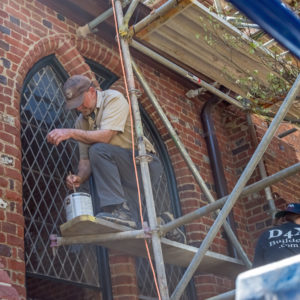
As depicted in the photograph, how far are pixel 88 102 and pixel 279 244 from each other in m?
2.08

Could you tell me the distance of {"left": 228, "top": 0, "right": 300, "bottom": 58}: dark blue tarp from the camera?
5.91 ft

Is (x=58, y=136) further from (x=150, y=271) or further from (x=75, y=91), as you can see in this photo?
(x=150, y=271)

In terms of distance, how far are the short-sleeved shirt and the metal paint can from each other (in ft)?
4.52

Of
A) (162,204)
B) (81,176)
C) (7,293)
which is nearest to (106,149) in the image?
(81,176)

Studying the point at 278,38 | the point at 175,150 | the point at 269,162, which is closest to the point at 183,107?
the point at 175,150

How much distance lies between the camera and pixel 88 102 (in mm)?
5199

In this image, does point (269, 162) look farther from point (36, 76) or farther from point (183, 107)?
point (36, 76)

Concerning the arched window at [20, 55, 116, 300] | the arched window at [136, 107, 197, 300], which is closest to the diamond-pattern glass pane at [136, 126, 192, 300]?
the arched window at [136, 107, 197, 300]

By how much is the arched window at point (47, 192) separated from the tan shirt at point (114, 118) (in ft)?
2.56

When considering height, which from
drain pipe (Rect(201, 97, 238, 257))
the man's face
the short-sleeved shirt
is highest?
drain pipe (Rect(201, 97, 238, 257))

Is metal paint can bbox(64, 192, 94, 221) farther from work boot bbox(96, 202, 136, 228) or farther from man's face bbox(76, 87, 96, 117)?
man's face bbox(76, 87, 96, 117)

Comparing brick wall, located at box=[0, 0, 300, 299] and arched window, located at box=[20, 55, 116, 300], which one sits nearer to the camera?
brick wall, located at box=[0, 0, 300, 299]

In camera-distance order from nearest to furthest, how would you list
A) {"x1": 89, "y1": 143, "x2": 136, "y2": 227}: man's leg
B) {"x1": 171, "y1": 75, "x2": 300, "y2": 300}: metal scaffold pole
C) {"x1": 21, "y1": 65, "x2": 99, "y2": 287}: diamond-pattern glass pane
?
{"x1": 171, "y1": 75, "x2": 300, "y2": 300}: metal scaffold pole, {"x1": 89, "y1": 143, "x2": 136, "y2": 227}: man's leg, {"x1": 21, "y1": 65, "x2": 99, "y2": 287}: diamond-pattern glass pane

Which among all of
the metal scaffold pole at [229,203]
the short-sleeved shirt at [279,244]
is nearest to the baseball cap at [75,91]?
the metal scaffold pole at [229,203]
